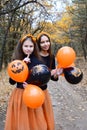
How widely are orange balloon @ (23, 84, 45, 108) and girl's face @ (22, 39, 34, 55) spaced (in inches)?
22.9

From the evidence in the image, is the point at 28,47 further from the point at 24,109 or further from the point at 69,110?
the point at 69,110

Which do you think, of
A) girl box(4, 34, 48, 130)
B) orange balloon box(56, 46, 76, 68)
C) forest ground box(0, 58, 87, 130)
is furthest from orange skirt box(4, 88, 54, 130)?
forest ground box(0, 58, 87, 130)

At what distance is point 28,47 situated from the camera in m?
4.93

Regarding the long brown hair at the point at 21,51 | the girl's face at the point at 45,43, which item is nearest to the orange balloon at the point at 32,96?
the long brown hair at the point at 21,51

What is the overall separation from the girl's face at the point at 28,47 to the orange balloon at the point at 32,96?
0.58 m

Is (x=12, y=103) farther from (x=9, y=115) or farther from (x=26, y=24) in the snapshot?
(x=26, y=24)

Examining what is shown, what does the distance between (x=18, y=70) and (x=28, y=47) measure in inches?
18.8

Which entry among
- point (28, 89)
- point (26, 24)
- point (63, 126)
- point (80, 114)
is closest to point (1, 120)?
point (63, 126)

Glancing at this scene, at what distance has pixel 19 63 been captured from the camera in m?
4.68

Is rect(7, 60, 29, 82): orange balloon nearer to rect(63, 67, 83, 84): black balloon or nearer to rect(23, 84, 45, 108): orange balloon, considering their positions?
rect(23, 84, 45, 108): orange balloon

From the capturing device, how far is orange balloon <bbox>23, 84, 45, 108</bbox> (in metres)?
4.57

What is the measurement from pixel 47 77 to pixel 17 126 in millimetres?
965

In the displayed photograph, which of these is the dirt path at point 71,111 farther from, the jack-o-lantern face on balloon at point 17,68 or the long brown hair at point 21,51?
the jack-o-lantern face on balloon at point 17,68

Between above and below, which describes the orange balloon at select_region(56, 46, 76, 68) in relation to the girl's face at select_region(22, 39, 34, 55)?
below
